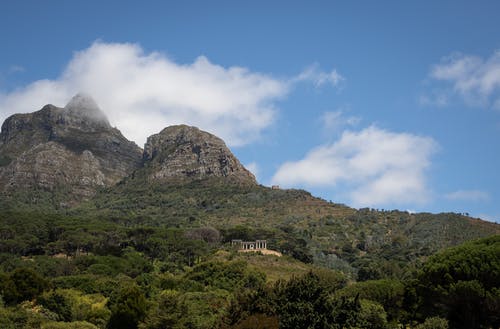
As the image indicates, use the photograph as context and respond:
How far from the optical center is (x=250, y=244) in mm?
110188

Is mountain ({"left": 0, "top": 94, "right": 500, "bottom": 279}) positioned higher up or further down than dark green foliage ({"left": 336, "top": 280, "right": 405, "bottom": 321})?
higher up

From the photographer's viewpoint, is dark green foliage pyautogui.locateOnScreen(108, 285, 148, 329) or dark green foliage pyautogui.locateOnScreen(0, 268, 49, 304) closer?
dark green foliage pyautogui.locateOnScreen(108, 285, 148, 329)

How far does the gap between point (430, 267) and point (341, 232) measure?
79.8m

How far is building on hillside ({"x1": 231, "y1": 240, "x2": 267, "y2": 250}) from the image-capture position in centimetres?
10888

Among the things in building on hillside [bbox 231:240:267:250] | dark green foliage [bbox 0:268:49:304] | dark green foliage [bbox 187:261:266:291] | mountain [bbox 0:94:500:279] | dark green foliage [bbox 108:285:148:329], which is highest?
mountain [bbox 0:94:500:279]

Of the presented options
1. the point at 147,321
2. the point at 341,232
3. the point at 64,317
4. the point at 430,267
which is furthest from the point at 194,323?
the point at 341,232

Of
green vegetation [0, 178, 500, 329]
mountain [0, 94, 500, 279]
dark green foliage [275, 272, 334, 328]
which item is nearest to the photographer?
dark green foliage [275, 272, 334, 328]

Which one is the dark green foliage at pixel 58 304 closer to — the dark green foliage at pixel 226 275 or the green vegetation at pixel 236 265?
the green vegetation at pixel 236 265

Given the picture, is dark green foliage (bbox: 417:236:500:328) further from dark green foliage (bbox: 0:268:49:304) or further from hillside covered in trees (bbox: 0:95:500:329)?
dark green foliage (bbox: 0:268:49:304)

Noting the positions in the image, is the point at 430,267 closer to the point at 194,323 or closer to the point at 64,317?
the point at 194,323

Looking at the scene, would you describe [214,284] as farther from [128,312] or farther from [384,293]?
[384,293]

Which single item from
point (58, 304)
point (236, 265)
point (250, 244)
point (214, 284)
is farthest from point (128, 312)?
point (250, 244)

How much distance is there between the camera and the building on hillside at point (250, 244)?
357 ft

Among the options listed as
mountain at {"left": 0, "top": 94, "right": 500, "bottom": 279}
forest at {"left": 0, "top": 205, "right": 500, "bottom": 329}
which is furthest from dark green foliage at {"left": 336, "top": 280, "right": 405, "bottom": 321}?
mountain at {"left": 0, "top": 94, "right": 500, "bottom": 279}
